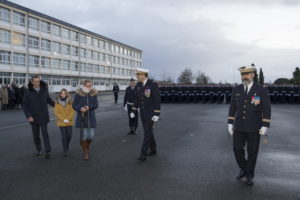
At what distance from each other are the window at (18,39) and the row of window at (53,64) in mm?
1705

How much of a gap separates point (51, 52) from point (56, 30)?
485 cm

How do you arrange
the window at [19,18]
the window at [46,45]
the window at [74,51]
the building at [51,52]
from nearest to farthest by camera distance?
the building at [51,52] < the window at [19,18] < the window at [46,45] < the window at [74,51]

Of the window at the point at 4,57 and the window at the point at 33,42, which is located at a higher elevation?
the window at the point at 33,42

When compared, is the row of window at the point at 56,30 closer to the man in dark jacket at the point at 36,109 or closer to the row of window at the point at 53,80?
the row of window at the point at 53,80

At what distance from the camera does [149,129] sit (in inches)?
262

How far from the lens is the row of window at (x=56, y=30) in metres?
48.9

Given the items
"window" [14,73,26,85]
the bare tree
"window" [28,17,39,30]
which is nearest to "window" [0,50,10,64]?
"window" [14,73,26,85]

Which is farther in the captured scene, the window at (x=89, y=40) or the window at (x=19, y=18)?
the window at (x=89, y=40)

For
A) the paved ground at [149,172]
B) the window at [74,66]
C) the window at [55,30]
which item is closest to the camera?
the paved ground at [149,172]

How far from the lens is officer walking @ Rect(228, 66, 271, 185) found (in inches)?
199

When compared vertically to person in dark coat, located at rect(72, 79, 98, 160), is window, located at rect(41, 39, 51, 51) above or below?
above

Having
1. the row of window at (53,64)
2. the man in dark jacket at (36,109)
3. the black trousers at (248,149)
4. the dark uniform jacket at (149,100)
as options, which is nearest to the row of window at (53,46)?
the row of window at (53,64)

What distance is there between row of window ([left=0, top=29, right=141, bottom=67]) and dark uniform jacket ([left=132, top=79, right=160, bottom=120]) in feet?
151

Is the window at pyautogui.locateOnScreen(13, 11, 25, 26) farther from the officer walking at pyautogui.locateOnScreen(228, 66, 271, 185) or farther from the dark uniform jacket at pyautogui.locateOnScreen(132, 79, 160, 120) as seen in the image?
the officer walking at pyautogui.locateOnScreen(228, 66, 271, 185)
